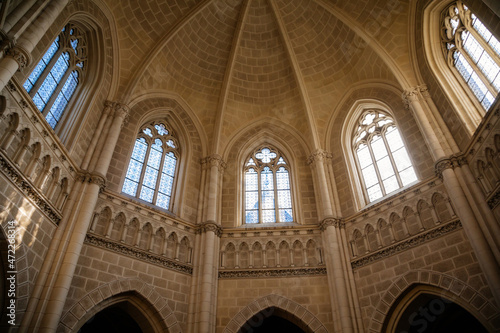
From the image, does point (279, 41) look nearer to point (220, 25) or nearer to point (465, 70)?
point (220, 25)

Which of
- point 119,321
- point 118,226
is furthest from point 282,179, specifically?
point 119,321

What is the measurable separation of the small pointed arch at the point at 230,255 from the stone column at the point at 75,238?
4733mm

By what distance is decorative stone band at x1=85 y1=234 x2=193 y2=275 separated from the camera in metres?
11.0

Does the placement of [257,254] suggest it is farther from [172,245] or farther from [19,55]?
[19,55]

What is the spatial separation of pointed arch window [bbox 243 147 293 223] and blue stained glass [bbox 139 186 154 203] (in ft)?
12.0

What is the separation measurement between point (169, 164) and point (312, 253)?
6502mm

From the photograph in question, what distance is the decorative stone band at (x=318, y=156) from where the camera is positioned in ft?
49.5

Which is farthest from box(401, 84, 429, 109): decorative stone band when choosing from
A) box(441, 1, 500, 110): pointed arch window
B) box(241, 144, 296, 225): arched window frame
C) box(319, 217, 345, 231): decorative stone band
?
box(241, 144, 296, 225): arched window frame

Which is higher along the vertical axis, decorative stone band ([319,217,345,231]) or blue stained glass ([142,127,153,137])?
blue stained glass ([142,127,153,137])

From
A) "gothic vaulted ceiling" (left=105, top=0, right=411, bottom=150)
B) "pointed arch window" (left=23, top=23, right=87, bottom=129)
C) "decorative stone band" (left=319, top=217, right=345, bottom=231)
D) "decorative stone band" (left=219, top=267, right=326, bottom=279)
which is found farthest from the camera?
"gothic vaulted ceiling" (left=105, top=0, right=411, bottom=150)

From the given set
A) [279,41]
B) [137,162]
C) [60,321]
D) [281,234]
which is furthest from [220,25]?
[60,321]

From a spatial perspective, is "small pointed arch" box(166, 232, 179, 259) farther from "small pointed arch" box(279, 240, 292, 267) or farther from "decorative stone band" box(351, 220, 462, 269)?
"decorative stone band" box(351, 220, 462, 269)

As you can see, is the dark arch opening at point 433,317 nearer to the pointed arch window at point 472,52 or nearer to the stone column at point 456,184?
the stone column at point 456,184

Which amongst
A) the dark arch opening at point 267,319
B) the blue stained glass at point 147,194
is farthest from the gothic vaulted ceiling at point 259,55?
the dark arch opening at point 267,319
